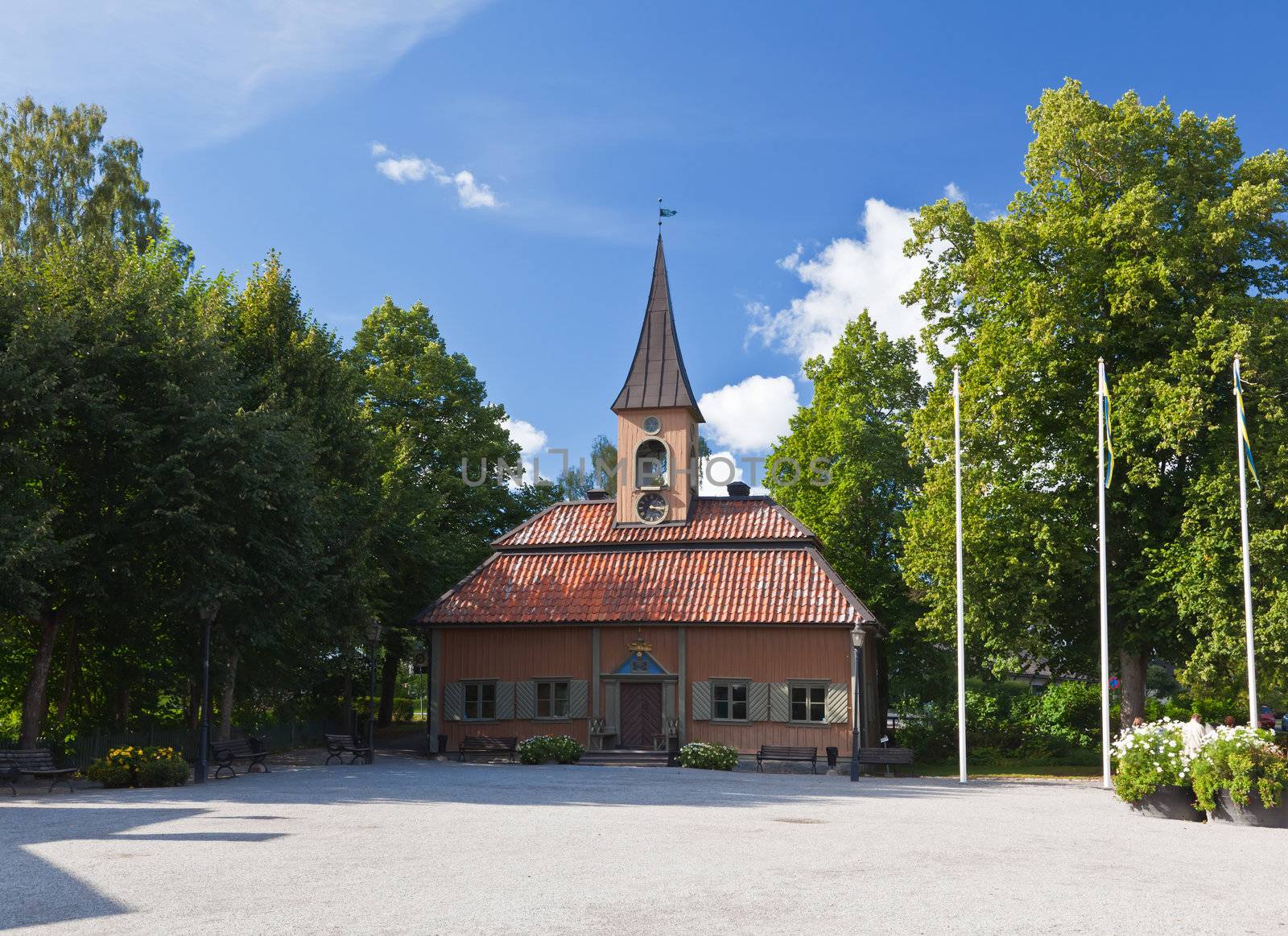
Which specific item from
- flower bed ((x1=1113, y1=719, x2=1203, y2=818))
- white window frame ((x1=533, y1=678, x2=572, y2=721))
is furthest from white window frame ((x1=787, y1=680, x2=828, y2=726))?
flower bed ((x1=1113, y1=719, x2=1203, y2=818))

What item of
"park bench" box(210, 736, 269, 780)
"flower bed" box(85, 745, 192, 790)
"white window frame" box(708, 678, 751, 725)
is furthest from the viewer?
"white window frame" box(708, 678, 751, 725)

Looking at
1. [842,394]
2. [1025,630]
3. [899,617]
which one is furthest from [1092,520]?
[842,394]

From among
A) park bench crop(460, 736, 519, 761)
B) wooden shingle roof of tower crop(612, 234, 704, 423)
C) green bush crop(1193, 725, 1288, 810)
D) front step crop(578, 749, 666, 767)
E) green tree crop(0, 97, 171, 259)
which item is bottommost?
front step crop(578, 749, 666, 767)

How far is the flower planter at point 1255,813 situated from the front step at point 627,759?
13.3m

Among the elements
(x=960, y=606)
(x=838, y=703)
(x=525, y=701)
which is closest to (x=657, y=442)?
(x=525, y=701)

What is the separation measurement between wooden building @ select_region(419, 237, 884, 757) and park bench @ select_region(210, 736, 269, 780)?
7891 millimetres

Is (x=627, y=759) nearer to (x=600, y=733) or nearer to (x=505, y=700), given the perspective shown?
(x=600, y=733)

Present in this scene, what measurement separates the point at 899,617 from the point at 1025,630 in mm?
8095

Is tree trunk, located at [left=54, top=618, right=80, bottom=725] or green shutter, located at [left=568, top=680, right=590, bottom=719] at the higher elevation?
tree trunk, located at [left=54, top=618, right=80, bottom=725]

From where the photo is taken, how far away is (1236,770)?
15766mm

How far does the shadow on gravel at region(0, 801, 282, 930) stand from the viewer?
8.77 metres

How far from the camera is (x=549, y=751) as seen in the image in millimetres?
26547

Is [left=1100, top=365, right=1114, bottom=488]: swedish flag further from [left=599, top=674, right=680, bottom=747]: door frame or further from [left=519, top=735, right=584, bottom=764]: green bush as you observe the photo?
[left=519, top=735, right=584, bottom=764]: green bush

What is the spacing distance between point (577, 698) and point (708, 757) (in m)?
4.70
